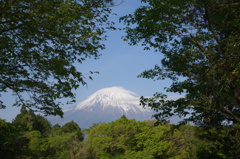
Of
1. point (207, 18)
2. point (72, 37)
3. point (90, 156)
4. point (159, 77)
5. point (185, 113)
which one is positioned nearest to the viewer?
point (72, 37)

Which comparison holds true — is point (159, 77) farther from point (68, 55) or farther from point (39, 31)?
point (39, 31)

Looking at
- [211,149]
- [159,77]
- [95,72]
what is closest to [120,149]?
[211,149]

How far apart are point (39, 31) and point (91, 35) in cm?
174

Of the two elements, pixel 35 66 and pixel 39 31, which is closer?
pixel 39 31

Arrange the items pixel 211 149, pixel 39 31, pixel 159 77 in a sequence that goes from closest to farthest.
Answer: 1. pixel 39 31
2. pixel 159 77
3. pixel 211 149

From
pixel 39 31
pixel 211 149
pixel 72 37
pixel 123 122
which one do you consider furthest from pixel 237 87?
pixel 123 122

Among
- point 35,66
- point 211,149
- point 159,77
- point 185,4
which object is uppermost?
point 185,4

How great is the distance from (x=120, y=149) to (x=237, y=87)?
93.7 feet

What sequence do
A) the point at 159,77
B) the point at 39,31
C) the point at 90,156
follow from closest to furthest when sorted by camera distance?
the point at 39,31 < the point at 159,77 < the point at 90,156

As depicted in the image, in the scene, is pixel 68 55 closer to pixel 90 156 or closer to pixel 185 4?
pixel 185 4

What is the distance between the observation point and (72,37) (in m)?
7.13

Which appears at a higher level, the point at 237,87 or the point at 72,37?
the point at 72,37

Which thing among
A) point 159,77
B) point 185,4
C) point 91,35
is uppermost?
point 185,4

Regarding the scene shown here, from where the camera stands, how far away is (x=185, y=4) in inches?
315
